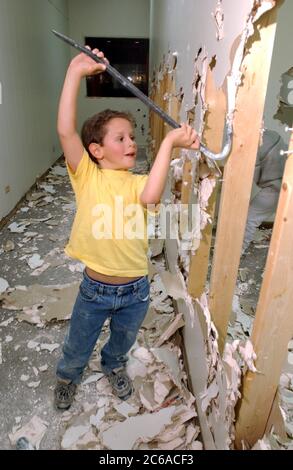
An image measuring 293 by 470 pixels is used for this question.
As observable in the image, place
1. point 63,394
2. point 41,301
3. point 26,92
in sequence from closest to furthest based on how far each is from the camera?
point 63,394, point 41,301, point 26,92

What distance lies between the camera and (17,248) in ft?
10.0

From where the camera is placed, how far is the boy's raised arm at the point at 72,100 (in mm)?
1032

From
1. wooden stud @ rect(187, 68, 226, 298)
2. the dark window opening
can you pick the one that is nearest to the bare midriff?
wooden stud @ rect(187, 68, 226, 298)

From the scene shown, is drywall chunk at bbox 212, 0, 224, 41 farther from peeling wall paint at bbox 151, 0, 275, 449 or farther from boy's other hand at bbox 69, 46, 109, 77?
boy's other hand at bbox 69, 46, 109, 77

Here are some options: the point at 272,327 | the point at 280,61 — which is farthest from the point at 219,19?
the point at 280,61

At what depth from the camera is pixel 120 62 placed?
7340 mm

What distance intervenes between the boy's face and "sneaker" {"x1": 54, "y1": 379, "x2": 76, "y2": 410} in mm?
1091

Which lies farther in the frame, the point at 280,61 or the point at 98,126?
the point at 280,61

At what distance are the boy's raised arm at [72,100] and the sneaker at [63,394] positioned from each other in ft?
3.58

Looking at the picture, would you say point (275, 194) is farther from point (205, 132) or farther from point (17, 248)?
point (17, 248)

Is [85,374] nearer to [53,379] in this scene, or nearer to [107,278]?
[53,379]

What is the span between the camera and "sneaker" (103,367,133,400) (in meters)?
1.65

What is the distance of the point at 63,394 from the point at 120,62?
289 inches

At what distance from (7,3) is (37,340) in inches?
139
